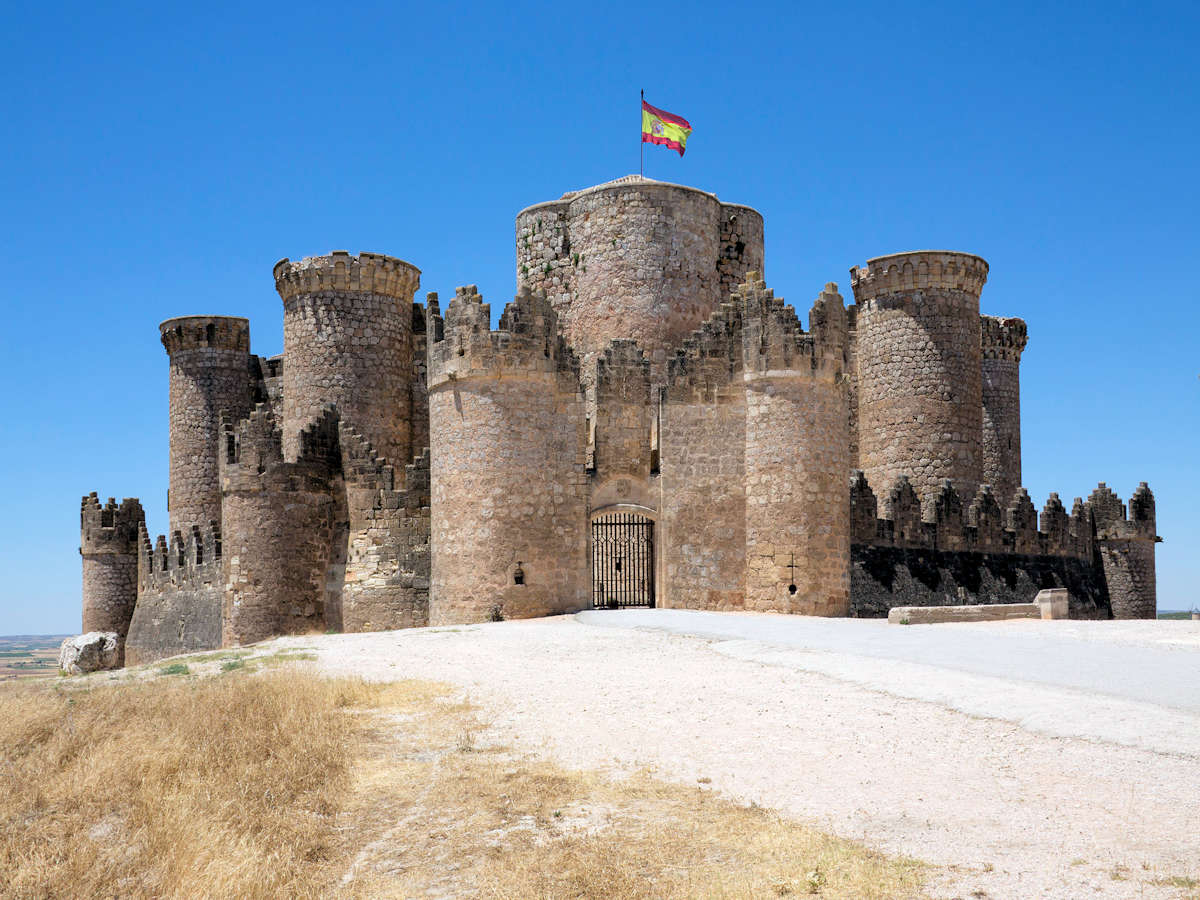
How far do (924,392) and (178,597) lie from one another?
20280 millimetres

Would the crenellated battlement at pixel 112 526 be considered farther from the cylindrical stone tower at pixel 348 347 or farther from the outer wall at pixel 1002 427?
the outer wall at pixel 1002 427

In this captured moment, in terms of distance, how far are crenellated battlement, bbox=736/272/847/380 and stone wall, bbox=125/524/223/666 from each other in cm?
1391

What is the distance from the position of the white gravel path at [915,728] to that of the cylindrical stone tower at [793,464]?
4.68 m

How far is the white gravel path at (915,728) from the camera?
21.1 feet

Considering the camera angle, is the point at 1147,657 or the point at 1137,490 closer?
the point at 1147,657

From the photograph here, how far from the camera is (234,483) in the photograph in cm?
2442

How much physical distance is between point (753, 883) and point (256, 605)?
64.1 ft

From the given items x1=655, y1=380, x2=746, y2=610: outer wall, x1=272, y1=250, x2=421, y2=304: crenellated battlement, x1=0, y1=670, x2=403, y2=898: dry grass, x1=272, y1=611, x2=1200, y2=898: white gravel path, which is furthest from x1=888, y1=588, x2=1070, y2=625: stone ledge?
x1=272, y1=250, x2=421, y2=304: crenellated battlement

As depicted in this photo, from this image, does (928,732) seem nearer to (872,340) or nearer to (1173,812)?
(1173,812)

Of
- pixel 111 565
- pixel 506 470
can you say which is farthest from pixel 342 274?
pixel 111 565

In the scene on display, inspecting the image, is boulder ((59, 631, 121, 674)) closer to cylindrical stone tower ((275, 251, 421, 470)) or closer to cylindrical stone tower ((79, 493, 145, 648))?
cylindrical stone tower ((79, 493, 145, 648))

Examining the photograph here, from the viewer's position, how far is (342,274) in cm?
2838

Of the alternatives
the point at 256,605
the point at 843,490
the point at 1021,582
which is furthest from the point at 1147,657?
the point at 1021,582

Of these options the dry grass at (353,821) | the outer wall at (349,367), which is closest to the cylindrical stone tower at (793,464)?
the outer wall at (349,367)
